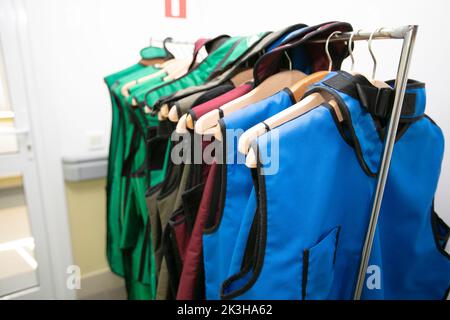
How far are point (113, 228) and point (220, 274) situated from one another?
0.88m

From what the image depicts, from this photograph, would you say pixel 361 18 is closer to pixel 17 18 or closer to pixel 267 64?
pixel 267 64

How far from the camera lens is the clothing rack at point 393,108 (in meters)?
0.46

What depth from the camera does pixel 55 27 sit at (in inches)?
47.2

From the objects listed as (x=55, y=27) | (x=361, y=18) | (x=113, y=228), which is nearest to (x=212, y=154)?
(x=361, y=18)

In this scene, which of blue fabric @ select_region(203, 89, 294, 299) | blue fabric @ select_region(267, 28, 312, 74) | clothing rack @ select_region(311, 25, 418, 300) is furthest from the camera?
blue fabric @ select_region(267, 28, 312, 74)

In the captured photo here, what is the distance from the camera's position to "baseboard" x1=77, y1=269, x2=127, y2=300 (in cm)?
158

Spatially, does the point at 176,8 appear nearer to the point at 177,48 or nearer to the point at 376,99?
the point at 177,48

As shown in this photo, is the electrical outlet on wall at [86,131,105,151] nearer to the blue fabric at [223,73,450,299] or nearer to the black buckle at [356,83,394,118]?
the blue fabric at [223,73,450,299]

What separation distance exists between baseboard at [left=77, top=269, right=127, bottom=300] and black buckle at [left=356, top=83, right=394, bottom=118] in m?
1.62

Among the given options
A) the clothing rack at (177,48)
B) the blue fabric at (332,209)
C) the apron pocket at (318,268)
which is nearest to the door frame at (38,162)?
the clothing rack at (177,48)

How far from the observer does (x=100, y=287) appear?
1.62 meters

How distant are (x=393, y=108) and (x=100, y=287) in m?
1.72

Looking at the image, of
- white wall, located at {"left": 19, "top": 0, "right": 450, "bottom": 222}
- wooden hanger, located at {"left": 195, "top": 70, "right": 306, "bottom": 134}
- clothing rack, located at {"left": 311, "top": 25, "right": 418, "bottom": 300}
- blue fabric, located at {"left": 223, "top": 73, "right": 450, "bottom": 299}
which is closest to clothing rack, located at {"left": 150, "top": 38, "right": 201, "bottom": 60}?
white wall, located at {"left": 19, "top": 0, "right": 450, "bottom": 222}

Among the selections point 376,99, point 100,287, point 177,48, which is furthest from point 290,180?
point 100,287
